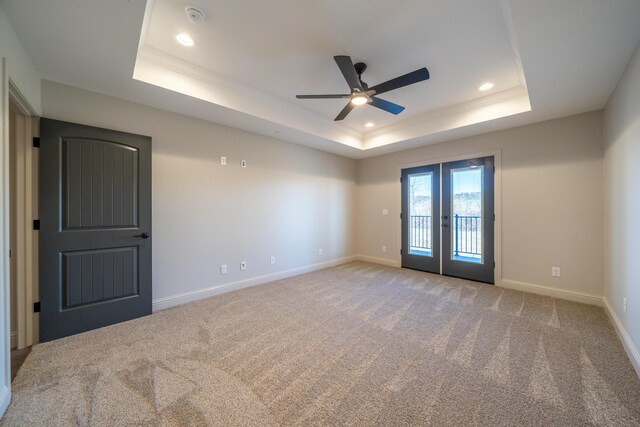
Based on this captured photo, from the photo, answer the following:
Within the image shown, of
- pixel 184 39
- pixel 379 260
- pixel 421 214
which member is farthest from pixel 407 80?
pixel 379 260

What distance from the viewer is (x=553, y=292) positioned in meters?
3.39

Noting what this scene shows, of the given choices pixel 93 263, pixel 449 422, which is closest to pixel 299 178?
pixel 93 263

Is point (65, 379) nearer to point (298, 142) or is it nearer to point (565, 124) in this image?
point (298, 142)

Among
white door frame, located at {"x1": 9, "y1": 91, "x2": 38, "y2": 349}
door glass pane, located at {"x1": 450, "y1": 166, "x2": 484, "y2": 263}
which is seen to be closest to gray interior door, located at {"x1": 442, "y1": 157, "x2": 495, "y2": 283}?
door glass pane, located at {"x1": 450, "y1": 166, "x2": 484, "y2": 263}

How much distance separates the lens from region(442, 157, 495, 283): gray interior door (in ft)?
13.0

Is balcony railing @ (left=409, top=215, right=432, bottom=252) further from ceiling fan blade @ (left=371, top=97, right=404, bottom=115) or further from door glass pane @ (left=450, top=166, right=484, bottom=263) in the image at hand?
ceiling fan blade @ (left=371, top=97, right=404, bottom=115)

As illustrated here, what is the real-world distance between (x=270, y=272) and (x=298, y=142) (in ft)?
7.80

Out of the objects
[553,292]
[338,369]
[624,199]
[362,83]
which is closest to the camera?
[338,369]

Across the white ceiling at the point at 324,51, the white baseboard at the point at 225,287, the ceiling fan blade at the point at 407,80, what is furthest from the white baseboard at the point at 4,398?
the ceiling fan blade at the point at 407,80

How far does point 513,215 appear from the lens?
3729 millimetres

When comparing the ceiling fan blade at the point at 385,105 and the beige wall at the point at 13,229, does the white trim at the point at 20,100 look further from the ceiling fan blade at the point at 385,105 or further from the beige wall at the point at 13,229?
the ceiling fan blade at the point at 385,105

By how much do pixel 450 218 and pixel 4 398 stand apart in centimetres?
529

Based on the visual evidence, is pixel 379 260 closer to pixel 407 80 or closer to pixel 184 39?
pixel 407 80

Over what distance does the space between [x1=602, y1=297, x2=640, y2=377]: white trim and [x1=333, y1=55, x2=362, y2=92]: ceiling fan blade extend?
10.5ft
